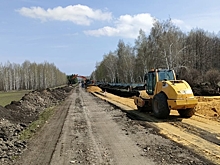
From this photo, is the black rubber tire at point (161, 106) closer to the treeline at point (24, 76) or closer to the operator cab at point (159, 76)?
the operator cab at point (159, 76)

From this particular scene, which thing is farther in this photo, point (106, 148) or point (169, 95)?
point (169, 95)

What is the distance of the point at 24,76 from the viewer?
3836 inches

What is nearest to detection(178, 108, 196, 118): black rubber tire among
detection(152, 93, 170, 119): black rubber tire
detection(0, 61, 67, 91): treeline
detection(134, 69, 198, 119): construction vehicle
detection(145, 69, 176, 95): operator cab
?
detection(134, 69, 198, 119): construction vehicle

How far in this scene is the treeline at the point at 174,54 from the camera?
3806 cm

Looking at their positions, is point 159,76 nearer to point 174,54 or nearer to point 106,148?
point 106,148

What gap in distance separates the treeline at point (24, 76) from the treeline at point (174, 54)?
104 ft

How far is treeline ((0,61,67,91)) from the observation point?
293 ft

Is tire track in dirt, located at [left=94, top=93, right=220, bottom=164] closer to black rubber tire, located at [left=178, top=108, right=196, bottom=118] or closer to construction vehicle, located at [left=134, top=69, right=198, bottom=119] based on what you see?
construction vehicle, located at [left=134, top=69, right=198, bottom=119]

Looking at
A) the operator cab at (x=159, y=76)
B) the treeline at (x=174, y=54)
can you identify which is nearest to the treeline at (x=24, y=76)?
the treeline at (x=174, y=54)

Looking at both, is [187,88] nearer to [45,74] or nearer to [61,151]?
[61,151]

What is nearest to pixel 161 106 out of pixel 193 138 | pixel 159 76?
pixel 159 76

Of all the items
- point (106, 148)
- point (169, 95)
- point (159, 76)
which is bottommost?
point (106, 148)

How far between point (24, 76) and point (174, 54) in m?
71.0

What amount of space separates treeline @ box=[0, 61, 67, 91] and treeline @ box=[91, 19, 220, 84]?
31647mm
